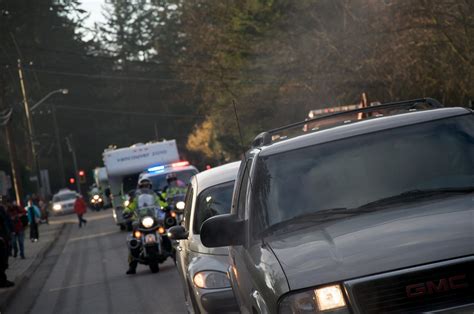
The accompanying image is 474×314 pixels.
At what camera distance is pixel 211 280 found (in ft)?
37.0

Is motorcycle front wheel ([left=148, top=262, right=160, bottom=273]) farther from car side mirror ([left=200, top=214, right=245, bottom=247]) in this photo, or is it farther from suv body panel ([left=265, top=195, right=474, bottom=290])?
suv body panel ([left=265, top=195, right=474, bottom=290])

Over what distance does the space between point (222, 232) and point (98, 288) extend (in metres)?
13.9

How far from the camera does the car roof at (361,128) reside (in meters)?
7.52

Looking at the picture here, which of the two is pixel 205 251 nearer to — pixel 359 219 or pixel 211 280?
pixel 211 280

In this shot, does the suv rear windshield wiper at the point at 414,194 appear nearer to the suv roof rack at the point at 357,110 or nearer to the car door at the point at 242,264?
the car door at the point at 242,264

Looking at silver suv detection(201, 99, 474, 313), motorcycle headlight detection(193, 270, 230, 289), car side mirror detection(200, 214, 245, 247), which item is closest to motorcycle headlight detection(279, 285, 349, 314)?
silver suv detection(201, 99, 474, 313)

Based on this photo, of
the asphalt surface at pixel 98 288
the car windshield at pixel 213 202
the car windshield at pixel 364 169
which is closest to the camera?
the car windshield at pixel 364 169

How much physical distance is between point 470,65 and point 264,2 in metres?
27.6

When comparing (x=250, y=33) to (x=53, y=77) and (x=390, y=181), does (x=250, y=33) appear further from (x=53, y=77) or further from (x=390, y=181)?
(x=390, y=181)

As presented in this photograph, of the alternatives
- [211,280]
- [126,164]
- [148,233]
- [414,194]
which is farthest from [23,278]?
[414,194]

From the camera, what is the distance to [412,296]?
19.2 feet

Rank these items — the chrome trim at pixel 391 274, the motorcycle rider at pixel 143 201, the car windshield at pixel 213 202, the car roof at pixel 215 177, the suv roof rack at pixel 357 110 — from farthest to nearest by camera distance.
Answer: the motorcycle rider at pixel 143 201 < the car roof at pixel 215 177 < the car windshield at pixel 213 202 < the suv roof rack at pixel 357 110 < the chrome trim at pixel 391 274

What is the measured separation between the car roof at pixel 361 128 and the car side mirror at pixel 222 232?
0.56 metres

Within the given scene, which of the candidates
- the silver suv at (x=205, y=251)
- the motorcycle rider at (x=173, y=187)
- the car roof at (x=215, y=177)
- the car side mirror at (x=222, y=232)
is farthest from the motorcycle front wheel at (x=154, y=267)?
the car side mirror at (x=222, y=232)
